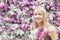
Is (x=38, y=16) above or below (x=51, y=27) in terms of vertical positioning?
above

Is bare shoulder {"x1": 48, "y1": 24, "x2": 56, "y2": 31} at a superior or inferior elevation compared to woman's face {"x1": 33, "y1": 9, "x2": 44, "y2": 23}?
inferior

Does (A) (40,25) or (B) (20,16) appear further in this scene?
(B) (20,16)

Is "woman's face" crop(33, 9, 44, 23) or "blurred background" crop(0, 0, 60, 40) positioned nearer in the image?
"woman's face" crop(33, 9, 44, 23)

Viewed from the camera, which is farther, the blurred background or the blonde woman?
the blurred background

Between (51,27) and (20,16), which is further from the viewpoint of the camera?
(20,16)

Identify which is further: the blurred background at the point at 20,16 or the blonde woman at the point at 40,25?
the blurred background at the point at 20,16

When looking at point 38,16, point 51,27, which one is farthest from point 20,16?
point 51,27

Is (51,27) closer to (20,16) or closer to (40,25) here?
(40,25)

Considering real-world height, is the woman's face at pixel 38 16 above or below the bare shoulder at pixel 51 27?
above

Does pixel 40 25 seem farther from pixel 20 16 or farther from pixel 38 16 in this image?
pixel 20 16

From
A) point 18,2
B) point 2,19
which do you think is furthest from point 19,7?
point 2,19

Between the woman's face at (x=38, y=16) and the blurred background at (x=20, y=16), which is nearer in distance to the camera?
the woman's face at (x=38, y=16)

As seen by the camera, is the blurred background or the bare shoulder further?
the blurred background

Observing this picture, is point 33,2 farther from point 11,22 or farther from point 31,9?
point 11,22
